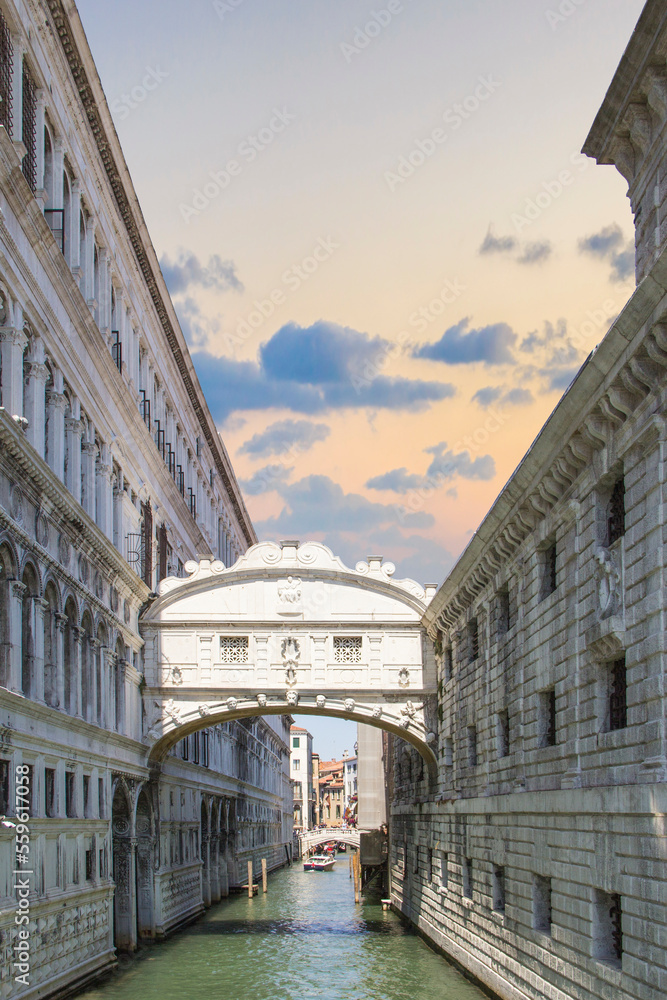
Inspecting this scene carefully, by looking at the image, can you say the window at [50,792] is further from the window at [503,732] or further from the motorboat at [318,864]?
the motorboat at [318,864]

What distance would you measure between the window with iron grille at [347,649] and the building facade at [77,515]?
516cm

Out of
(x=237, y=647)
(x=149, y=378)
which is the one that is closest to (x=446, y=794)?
(x=237, y=647)

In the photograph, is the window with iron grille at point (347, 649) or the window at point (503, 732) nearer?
the window at point (503, 732)

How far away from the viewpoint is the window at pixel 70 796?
22703mm

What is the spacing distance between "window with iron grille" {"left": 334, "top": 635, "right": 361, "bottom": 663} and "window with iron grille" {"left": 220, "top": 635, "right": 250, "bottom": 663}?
2343 millimetres

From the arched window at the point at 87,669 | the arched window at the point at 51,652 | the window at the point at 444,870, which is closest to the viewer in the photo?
the arched window at the point at 51,652

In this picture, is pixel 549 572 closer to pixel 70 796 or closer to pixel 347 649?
pixel 70 796

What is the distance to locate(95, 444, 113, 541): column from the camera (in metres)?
26.7

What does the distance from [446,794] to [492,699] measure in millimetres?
6648

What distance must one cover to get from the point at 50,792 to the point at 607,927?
1041cm

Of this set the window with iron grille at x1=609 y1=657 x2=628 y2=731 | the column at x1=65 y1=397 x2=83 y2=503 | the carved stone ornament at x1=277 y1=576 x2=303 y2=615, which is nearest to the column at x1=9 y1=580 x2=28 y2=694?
the column at x1=65 y1=397 x2=83 y2=503

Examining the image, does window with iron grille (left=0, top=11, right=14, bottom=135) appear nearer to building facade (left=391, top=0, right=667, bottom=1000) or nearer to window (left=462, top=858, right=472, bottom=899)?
building facade (left=391, top=0, right=667, bottom=1000)

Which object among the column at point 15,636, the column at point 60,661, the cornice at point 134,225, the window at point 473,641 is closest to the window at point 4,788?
the column at point 15,636

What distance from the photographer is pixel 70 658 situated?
921 inches
